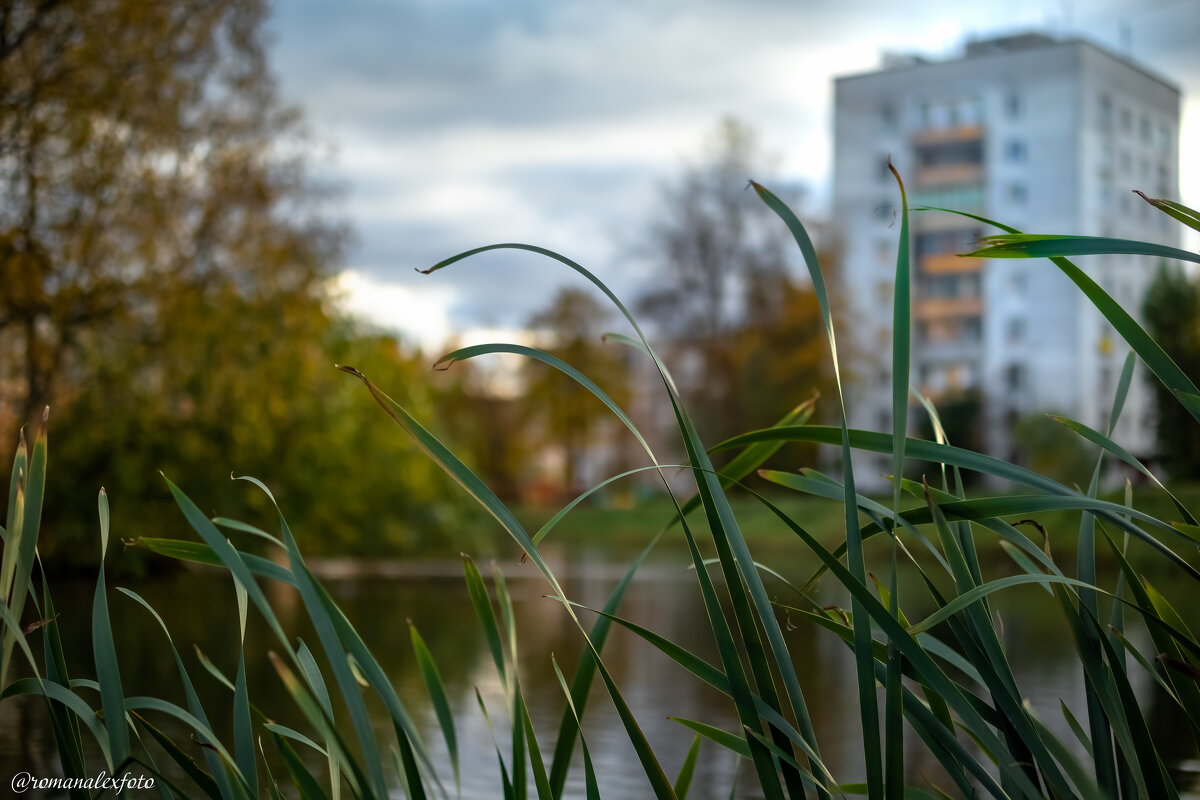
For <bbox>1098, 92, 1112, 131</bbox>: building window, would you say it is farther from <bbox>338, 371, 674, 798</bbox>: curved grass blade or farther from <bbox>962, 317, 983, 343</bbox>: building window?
<bbox>338, 371, 674, 798</bbox>: curved grass blade

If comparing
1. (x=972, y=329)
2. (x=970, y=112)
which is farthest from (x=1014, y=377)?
(x=970, y=112)

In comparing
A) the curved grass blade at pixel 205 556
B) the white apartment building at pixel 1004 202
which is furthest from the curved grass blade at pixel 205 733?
the white apartment building at pixel 1004 202

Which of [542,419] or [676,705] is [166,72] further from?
[542,419]

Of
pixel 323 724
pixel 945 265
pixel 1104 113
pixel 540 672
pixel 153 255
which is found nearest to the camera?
pixel 323 724

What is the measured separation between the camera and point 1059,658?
7102 millimetres

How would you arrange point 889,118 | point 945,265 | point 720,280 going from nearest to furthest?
1. point 889,118
2. point 720,280
3. point 945,265

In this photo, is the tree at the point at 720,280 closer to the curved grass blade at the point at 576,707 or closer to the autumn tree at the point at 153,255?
the autumn tree at the point at 153,255

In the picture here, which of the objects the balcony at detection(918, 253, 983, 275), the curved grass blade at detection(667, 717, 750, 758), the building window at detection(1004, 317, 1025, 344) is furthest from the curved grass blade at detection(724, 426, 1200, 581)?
the balcony at detection(918, 253, 983, 275)

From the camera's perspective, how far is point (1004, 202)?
2411 cm

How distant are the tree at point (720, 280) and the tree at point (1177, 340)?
8793 millimetres

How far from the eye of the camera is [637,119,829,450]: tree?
26406mm

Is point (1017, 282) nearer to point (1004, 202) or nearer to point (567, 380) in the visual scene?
point (1004, 202)

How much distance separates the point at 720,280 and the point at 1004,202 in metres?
5.96

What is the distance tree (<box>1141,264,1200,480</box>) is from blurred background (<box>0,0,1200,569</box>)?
6 cm
